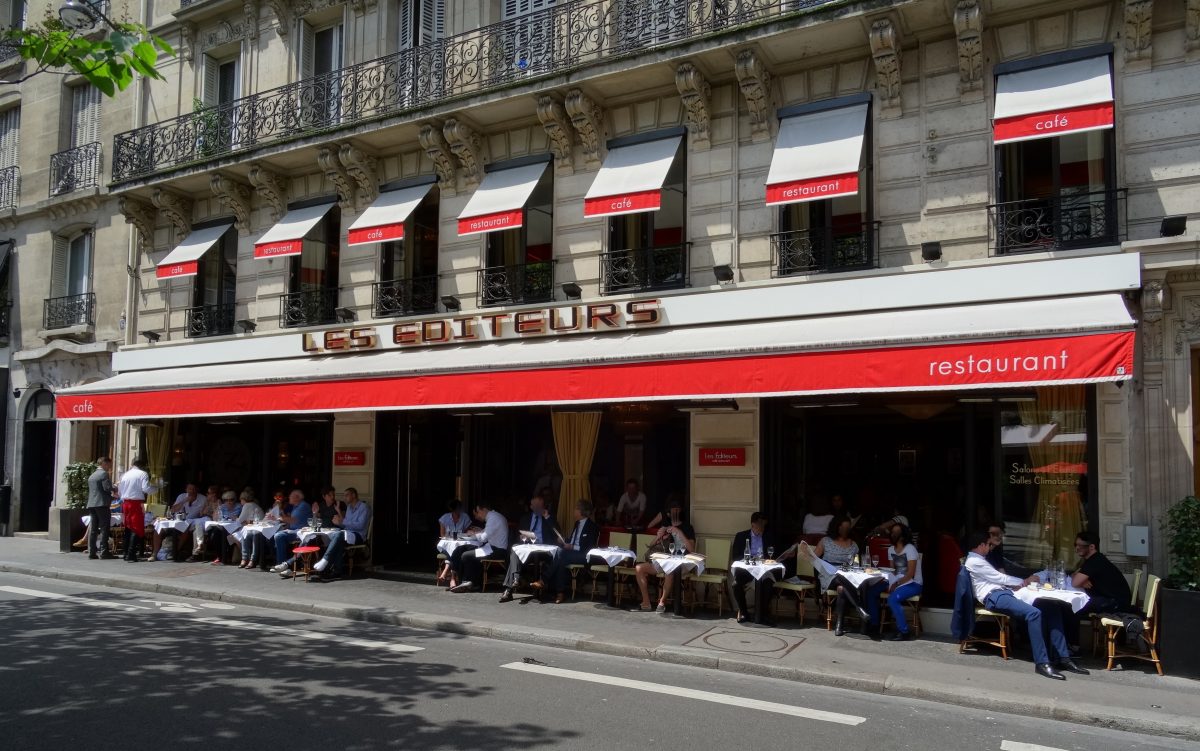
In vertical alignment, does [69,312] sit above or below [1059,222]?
above

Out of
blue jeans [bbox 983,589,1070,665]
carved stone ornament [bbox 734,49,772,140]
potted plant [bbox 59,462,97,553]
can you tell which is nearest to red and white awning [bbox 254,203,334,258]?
potted plant [bbox 59,462,97,553]

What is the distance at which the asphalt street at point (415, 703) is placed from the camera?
17.6ft

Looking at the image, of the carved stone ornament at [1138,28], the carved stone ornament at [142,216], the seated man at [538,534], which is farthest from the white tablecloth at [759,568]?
the carved stone ornament at [142,216]

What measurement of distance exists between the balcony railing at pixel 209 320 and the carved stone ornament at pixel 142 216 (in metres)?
2.01

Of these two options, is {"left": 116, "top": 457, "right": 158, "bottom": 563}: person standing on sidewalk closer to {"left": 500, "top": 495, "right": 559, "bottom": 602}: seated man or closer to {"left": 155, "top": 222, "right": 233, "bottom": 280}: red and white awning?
{"left": 155, "top": 222, "right": 233, "bottom": 280}: red and white awning

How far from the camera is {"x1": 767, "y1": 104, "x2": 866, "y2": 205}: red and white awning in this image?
32.3ft

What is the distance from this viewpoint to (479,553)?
37.3 feet

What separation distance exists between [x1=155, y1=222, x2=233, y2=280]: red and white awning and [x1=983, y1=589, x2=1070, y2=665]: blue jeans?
45.1 feet

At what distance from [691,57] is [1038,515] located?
682 centimetres

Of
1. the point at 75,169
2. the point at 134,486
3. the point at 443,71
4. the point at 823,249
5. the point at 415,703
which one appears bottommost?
the point at 415,703

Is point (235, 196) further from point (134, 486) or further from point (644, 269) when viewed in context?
point (644, 269)

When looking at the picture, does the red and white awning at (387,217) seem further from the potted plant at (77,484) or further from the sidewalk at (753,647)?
the potted plant at (77,484)

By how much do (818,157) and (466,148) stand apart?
552 cm

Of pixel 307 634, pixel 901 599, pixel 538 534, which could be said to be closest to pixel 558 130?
pixel 538 534
